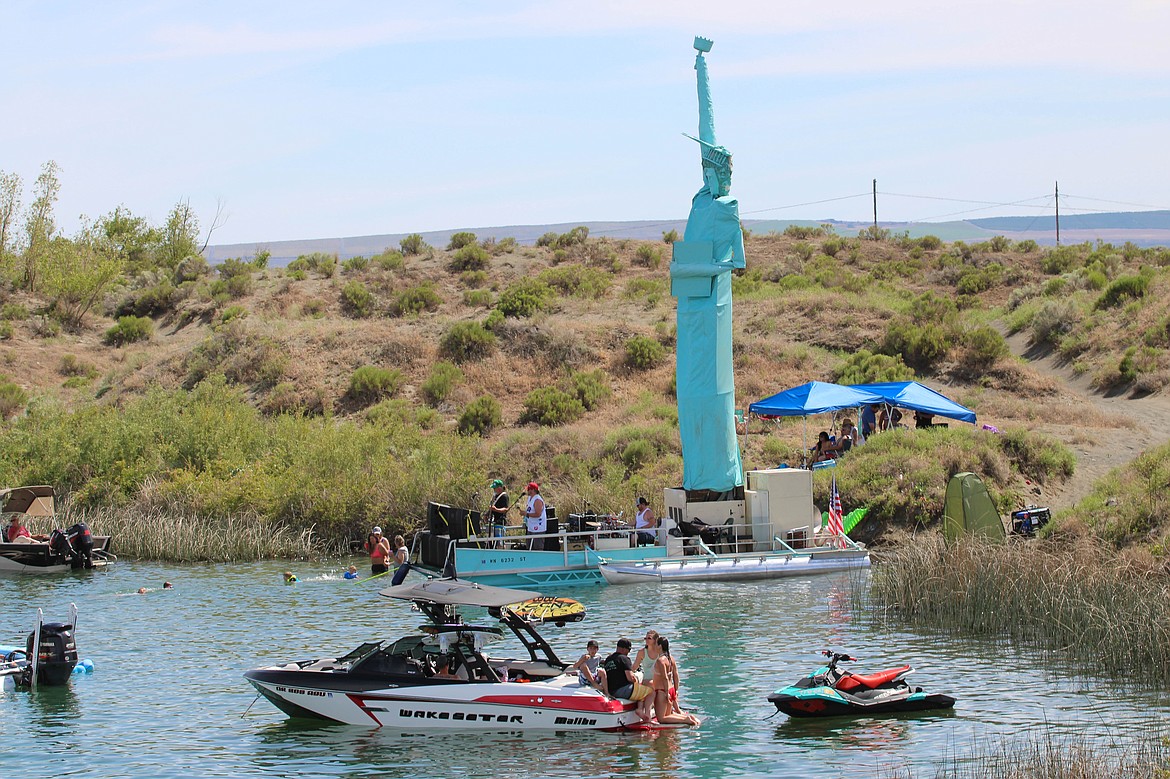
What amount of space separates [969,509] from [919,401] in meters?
7.58

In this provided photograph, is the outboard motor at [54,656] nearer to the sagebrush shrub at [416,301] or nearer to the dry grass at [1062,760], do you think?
the dry grass at [1062,760]

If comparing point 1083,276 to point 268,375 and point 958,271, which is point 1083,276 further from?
point 268,375

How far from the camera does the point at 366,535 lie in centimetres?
3566

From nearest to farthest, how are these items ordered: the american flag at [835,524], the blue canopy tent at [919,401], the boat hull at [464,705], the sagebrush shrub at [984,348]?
the boat hull at [464,705]
the american flag at [835,524]
the blue canopy tent at [919,401]
the sagebrush shrub at [984,348]

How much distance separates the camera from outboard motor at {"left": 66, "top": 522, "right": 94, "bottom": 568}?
32.0 m

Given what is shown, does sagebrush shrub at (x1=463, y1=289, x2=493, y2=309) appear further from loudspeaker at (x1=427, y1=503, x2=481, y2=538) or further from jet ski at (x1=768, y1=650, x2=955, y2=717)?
jet ski at (x1=768, y1=650, x2=955, y2=717)

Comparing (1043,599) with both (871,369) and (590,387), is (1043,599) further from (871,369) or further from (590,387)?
(590,387)

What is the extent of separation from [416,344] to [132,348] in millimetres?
17685

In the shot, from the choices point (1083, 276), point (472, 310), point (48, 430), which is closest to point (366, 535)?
point (48, 430)

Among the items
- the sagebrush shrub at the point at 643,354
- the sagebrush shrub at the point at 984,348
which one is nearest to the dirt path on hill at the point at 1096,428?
the sagebrush shrub at the point at 984,348

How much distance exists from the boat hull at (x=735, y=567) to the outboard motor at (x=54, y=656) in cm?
1135

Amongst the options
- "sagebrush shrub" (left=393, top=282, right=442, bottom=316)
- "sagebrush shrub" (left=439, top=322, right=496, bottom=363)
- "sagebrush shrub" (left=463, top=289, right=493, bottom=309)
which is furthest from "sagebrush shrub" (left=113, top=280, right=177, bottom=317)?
"sagebrush shrub" (left=439, top=322, right=496, bottom=363)

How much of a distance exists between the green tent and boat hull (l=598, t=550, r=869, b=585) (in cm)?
218

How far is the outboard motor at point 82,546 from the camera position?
31969 millimetres
